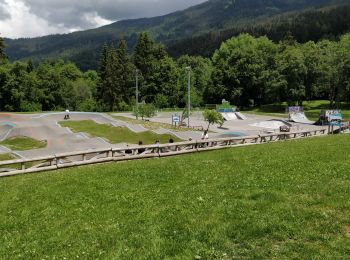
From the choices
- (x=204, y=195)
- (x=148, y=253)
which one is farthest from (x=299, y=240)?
(x=204, y=195)

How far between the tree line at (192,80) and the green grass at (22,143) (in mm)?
52138

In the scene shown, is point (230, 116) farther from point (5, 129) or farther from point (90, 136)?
point (5, 129)

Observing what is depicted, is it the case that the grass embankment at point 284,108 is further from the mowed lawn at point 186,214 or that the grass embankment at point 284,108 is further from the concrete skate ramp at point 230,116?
the mowed lawn at point 186,214

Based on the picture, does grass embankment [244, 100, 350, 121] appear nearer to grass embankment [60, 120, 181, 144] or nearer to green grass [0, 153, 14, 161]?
grass embankment [60, 120, 181, 144]

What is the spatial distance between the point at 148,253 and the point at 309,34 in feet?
638

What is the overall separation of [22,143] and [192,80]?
99.0m

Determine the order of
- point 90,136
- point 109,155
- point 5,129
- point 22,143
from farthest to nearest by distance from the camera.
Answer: point 5,129 → point 90,136 → point 22,143 → point 109,155

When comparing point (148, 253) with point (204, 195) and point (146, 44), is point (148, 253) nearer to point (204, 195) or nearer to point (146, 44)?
point (204, 195)

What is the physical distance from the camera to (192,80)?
5699 inches

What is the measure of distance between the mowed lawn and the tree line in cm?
8685

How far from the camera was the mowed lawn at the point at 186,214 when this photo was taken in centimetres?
823

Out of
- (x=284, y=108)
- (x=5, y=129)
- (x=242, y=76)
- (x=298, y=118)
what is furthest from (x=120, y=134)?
(x=242, y=76)

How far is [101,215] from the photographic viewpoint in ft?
35.3

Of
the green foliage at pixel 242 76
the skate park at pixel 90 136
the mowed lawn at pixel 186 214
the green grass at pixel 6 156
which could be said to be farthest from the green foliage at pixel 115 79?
the mowed lawn at pixel 186 214
